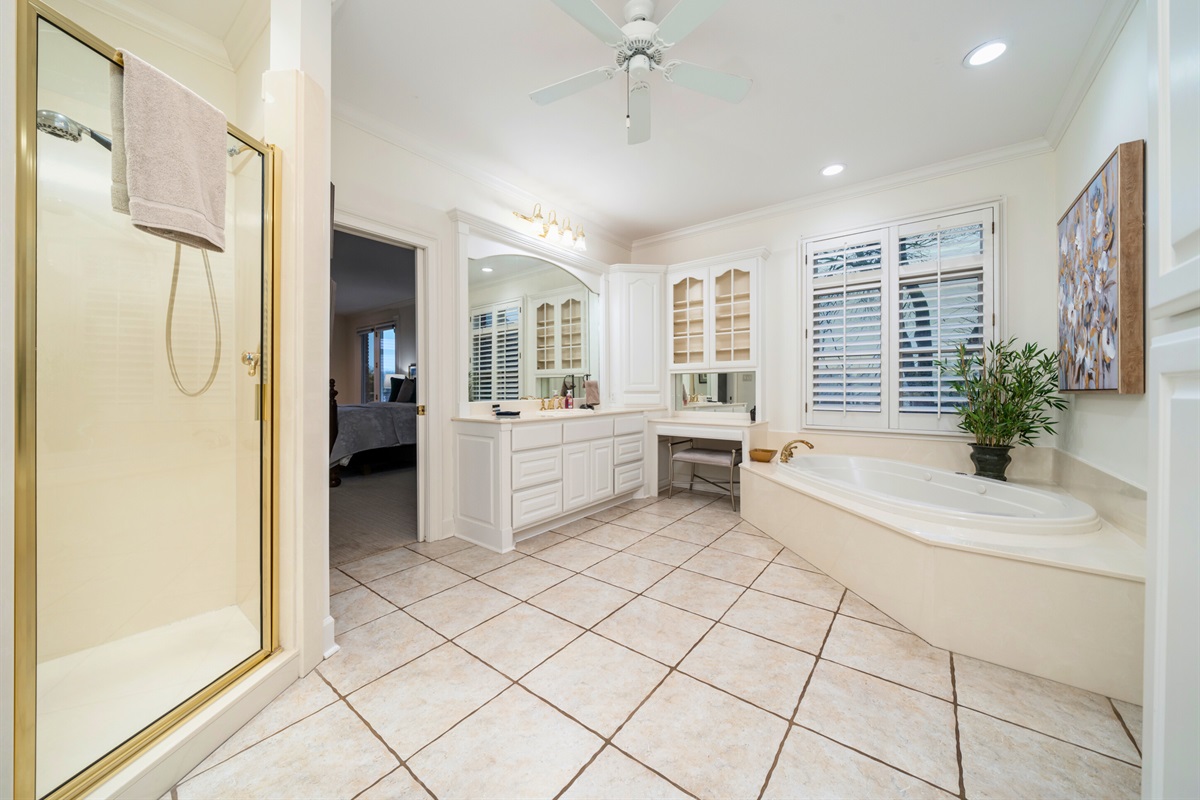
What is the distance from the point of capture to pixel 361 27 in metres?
2.01

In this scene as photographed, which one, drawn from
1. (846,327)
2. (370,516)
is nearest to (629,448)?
(846,327)

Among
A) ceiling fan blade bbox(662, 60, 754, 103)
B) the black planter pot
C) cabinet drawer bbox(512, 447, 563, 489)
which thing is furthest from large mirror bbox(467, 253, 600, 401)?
the black planter pot

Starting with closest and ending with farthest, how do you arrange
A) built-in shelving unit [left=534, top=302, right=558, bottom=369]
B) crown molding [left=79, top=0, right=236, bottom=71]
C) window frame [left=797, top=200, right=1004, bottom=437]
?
crown molding [left=79, top=0, right=236, bottom=71] → window frame [left=797, top=200, right=1004, bottom=437] → built-in shelving unit [left=534, top=302, right=558, bottom=369]

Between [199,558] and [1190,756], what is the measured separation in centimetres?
264

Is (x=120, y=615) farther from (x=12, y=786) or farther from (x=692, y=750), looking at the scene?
(x=692, y=750)

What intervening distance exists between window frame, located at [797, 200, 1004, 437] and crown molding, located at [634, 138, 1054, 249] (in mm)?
286

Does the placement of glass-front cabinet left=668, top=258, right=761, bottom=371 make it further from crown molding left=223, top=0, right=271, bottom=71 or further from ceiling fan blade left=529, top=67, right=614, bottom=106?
crown molding left=223, top=0, right=271, bottom=71

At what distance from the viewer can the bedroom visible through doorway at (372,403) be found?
3.29 m

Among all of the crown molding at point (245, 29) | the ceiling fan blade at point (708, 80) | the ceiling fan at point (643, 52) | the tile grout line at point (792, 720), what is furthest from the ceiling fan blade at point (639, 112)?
the tile grout line at point (792, 720)

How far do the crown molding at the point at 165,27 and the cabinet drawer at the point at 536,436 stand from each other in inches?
92.3

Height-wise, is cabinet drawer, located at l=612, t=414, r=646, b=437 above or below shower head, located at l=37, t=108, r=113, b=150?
below

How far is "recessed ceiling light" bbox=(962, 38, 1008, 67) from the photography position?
2.09 m

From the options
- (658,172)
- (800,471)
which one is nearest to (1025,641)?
(800,471)

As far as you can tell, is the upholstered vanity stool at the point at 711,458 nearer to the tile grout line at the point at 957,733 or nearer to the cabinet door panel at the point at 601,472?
the cabinet door panel at the point at 601,472
